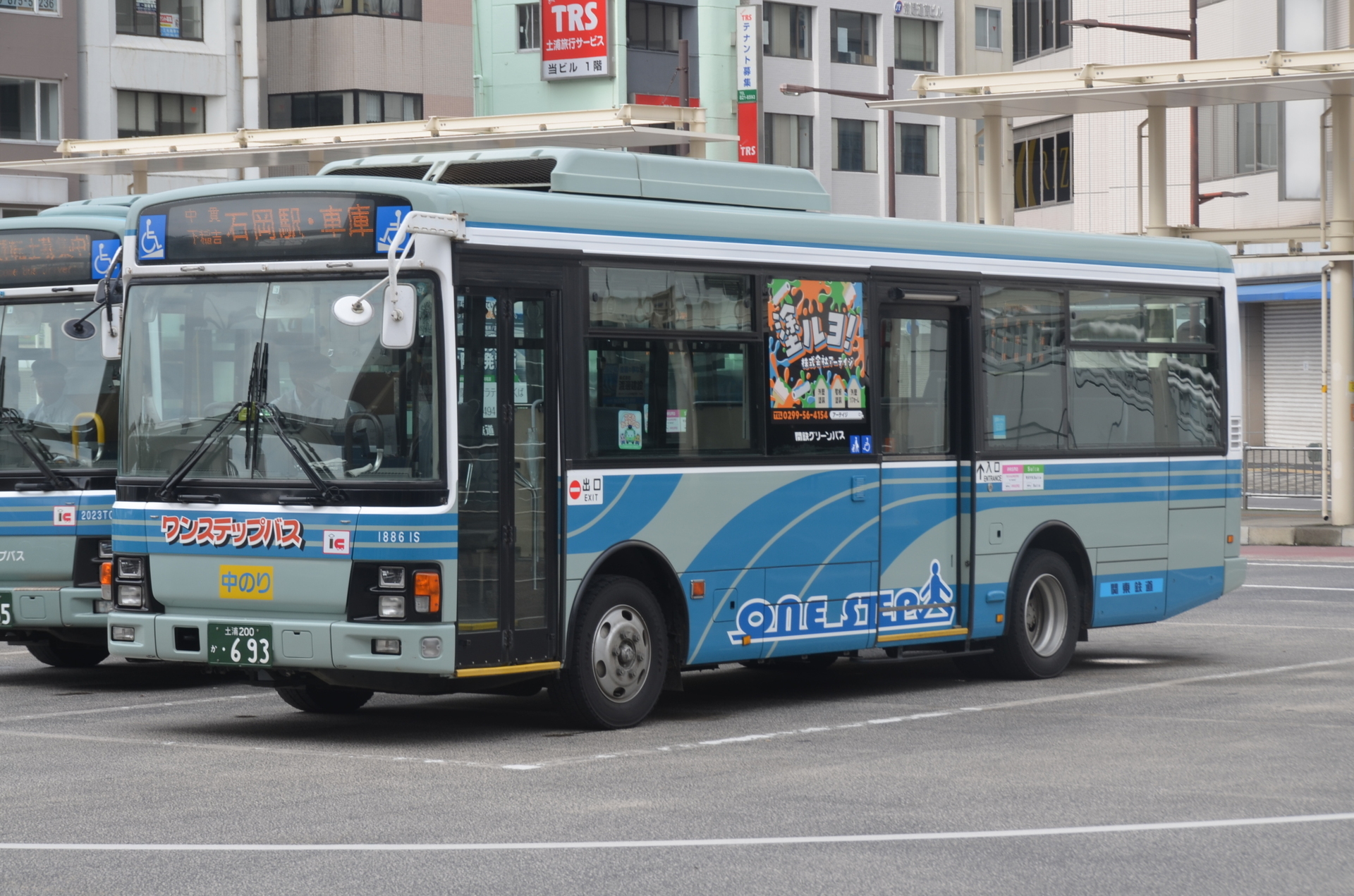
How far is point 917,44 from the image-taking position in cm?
6969

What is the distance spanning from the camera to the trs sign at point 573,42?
2298 inches

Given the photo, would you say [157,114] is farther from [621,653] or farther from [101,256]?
[621,653]

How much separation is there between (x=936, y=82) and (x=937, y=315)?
14406 mm

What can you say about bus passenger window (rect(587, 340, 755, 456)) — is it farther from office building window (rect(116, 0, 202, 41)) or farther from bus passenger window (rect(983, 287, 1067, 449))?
office building window (rect(116, 0, 202, 41))

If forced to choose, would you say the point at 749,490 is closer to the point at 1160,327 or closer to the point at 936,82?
the point at 1160,327

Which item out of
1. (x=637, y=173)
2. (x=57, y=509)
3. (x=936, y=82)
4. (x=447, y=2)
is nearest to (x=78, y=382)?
(x=57, y=509)

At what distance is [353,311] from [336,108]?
44.1 metres

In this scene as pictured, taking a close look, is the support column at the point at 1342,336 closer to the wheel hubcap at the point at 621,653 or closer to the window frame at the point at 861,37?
the wheel hubcap at the point at 621,653

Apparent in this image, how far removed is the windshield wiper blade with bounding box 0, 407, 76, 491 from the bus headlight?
2959 mm

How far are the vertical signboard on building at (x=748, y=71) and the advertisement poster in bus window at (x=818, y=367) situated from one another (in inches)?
1824

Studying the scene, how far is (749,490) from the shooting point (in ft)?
41.7

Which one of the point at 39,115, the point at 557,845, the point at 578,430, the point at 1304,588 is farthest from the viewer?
the point at 39,115

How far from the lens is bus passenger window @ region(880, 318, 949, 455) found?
13812mm

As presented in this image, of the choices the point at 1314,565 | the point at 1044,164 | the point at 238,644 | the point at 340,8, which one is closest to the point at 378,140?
the point at 1314,565
